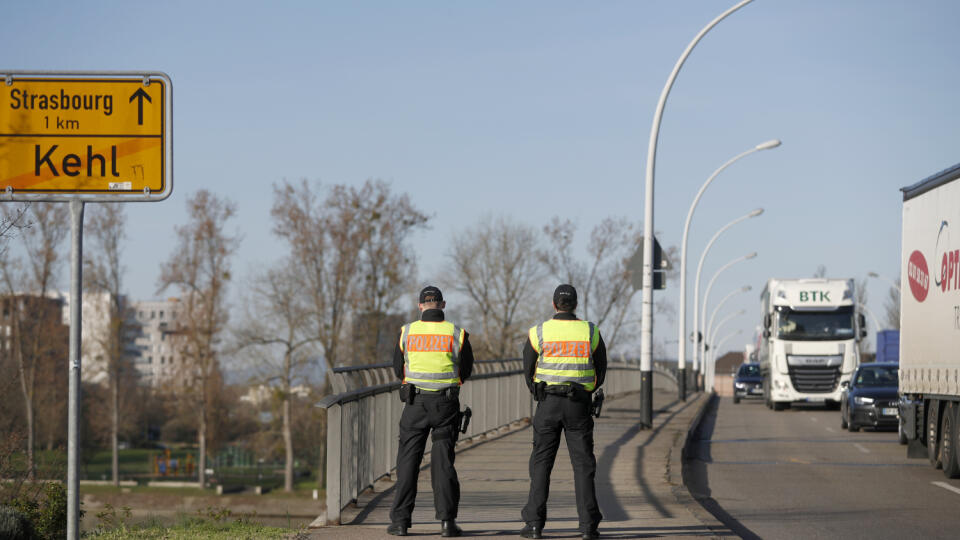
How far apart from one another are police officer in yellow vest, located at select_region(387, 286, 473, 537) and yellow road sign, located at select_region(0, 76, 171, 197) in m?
2.85

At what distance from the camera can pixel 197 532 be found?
385 inches

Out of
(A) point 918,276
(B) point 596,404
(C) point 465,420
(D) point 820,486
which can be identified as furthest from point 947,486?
(C) point 465,420

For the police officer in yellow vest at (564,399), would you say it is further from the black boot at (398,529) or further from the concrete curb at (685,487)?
the concrete curb at (685,487)

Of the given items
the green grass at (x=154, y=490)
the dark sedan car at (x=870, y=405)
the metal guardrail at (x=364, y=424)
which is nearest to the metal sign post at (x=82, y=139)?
the metal guardrail at (x=364, y=424)

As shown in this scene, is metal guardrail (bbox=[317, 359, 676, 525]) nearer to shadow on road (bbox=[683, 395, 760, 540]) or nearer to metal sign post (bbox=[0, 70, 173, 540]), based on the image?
metal sign post (bbox=[0, 70, 173, 540])

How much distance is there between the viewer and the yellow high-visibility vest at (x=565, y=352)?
9164 mm

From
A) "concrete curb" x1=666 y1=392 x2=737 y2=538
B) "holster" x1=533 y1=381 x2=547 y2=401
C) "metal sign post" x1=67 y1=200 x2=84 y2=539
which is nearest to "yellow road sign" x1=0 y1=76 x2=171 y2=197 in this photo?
"metal sign post" x1=67 y1=200 x2=84 y2=539

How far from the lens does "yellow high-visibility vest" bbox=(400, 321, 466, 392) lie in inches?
362

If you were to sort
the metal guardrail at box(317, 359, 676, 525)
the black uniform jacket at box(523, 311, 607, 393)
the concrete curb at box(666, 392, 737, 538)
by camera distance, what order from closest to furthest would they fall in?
1. the black uniform jacket at box(523, 311, 607, 393)
2. the metal guardrail at box(317, 359, 676, 525)
3. the concrete curb at box(666, 392, 737, 538)

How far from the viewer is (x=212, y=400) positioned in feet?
188

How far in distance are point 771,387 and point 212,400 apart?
29935mm

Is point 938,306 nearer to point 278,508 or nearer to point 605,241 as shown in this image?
point 278,508

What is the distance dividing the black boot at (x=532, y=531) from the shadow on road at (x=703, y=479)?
6.92 feet

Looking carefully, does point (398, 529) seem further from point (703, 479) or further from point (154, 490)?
point (154, 490)
